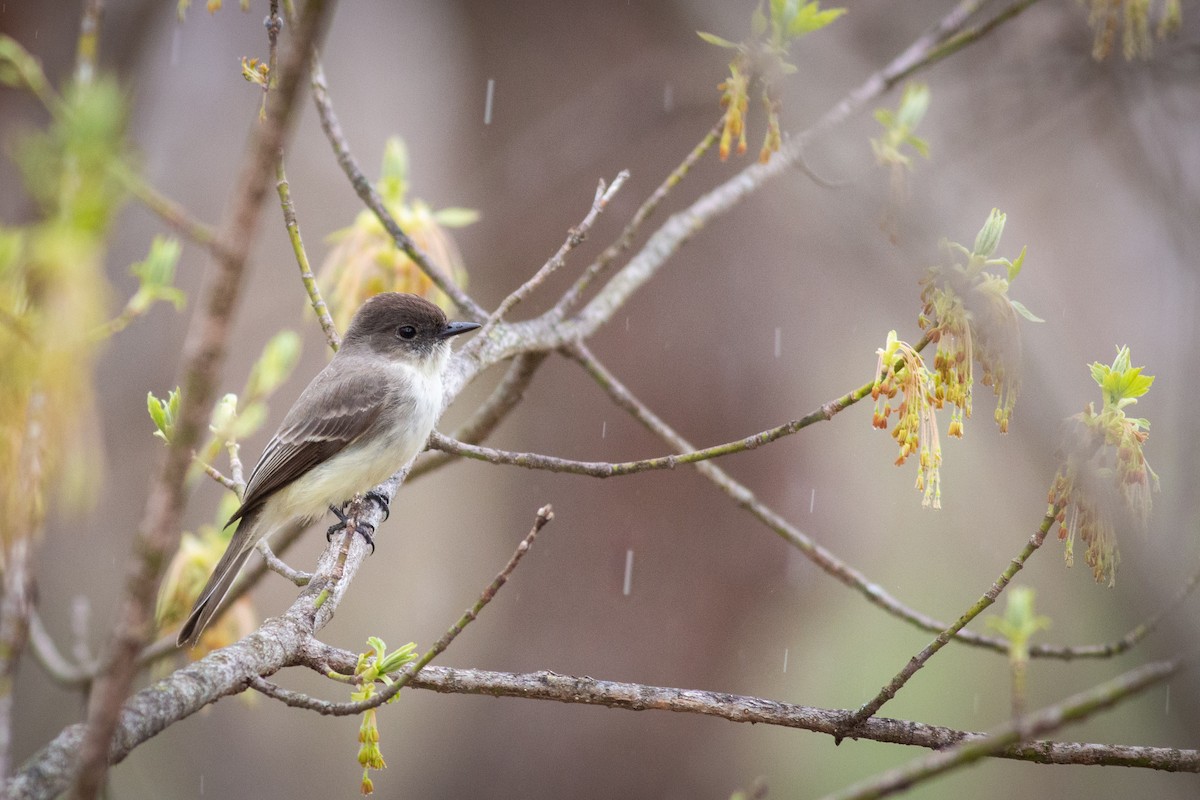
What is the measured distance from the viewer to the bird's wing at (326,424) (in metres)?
3.35

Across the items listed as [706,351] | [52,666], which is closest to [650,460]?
[52,666]

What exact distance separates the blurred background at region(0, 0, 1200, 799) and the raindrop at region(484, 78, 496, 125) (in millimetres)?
27

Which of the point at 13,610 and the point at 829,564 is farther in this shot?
the point at 829,564

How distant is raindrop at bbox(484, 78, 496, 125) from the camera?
605 cm

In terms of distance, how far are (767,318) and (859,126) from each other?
1116mm

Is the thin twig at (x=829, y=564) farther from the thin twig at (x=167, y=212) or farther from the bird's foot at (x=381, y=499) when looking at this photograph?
the thin twig at (x=167, y=212)

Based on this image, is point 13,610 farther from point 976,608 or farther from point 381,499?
point 381,499

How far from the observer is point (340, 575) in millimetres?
1983

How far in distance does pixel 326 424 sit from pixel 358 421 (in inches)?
4.9

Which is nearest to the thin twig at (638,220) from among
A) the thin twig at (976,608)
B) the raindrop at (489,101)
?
the thin twig at (976,608)

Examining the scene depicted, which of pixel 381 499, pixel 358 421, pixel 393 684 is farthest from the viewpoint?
pixel 358 421

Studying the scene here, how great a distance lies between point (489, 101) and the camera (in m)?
6.11

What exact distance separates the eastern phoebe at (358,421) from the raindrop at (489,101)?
2857 mm

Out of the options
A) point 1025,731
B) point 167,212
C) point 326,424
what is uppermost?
point 326,424
